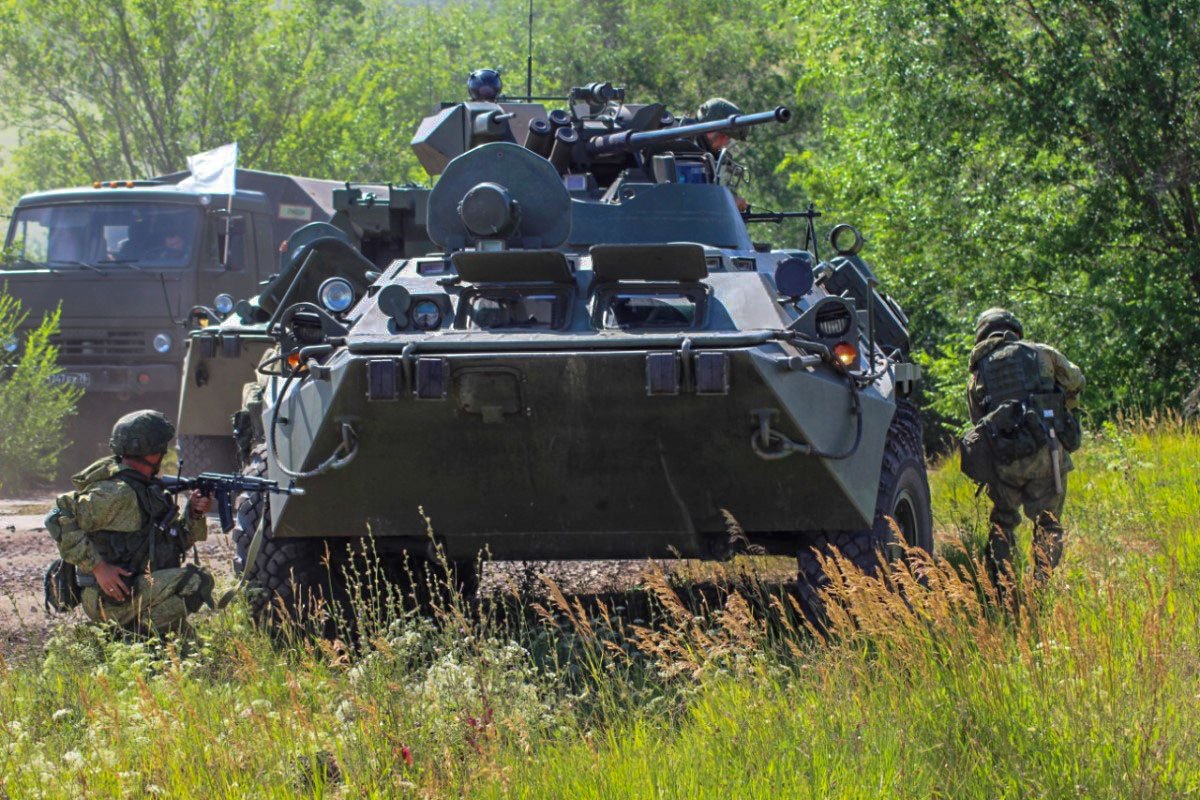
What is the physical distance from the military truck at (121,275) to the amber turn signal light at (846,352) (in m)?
9.39

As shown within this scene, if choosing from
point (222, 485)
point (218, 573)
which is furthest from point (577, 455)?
point (218, 573)

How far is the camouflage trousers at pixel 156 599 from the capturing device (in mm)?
6273

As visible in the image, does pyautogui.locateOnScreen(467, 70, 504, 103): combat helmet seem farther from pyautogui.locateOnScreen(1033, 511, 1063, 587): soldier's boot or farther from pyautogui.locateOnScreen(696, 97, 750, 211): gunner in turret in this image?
pyautogui.locateOnScreen(1033, 511, 1063, 587): soldier's boot

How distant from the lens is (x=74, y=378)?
→ 1482 centimetres

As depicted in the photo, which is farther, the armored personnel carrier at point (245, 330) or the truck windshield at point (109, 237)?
the truck windshield at point (109, 237)

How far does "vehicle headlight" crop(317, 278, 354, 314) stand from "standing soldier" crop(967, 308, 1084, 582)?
9.28 feet

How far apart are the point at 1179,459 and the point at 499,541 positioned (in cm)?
522

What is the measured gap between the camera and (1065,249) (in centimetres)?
1355

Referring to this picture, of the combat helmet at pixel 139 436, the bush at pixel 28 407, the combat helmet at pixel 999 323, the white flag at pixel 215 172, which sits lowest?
the bush at pixel 28 407

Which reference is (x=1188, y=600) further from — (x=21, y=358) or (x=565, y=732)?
(x=21, y=358)

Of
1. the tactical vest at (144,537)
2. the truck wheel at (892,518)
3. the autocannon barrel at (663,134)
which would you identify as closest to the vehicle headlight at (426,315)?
the tactical vest at (144,537)

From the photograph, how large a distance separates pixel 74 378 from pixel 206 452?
3954 mm

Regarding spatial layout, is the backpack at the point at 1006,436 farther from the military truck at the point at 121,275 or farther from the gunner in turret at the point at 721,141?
the military truck at the point at 121,275

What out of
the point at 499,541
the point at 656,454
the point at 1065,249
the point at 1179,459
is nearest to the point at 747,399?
the point at 656,454
